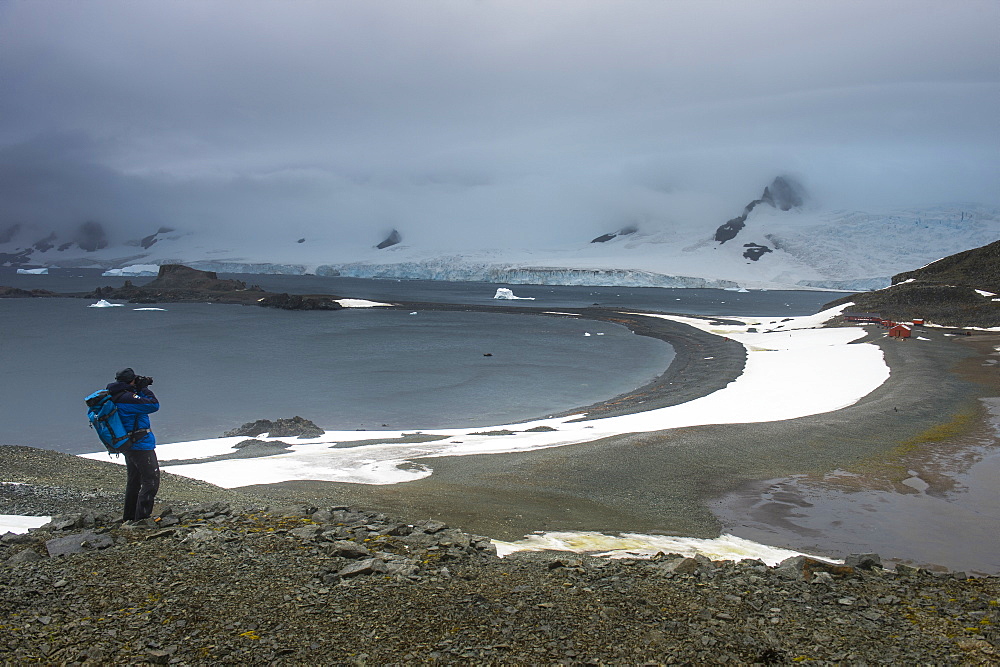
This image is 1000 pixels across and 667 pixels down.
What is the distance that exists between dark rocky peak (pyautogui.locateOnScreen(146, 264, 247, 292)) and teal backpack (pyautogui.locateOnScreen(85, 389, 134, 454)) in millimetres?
113601

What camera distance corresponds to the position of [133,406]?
8.01 m

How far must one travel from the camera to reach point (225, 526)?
7.34 m

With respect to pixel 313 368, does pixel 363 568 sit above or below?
above

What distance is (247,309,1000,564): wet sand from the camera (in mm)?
10312

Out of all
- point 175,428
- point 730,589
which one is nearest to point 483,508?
point 730,589

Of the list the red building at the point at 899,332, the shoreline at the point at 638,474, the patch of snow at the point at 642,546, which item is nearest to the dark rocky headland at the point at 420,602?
the patch of snow at the point at 642,546

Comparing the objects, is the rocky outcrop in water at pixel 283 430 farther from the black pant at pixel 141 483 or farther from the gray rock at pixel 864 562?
the gray rock at pixel 864 562

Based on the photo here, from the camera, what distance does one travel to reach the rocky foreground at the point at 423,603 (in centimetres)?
488

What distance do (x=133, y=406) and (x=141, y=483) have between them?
3.11ft

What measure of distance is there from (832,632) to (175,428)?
85.1 ft

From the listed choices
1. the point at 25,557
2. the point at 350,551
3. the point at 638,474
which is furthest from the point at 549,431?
the point at 25,557

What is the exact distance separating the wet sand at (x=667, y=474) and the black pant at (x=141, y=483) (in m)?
3.08

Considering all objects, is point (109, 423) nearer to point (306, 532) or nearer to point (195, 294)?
point (306, 532)

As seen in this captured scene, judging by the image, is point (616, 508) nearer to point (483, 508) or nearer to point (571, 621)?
point (483, 508)
